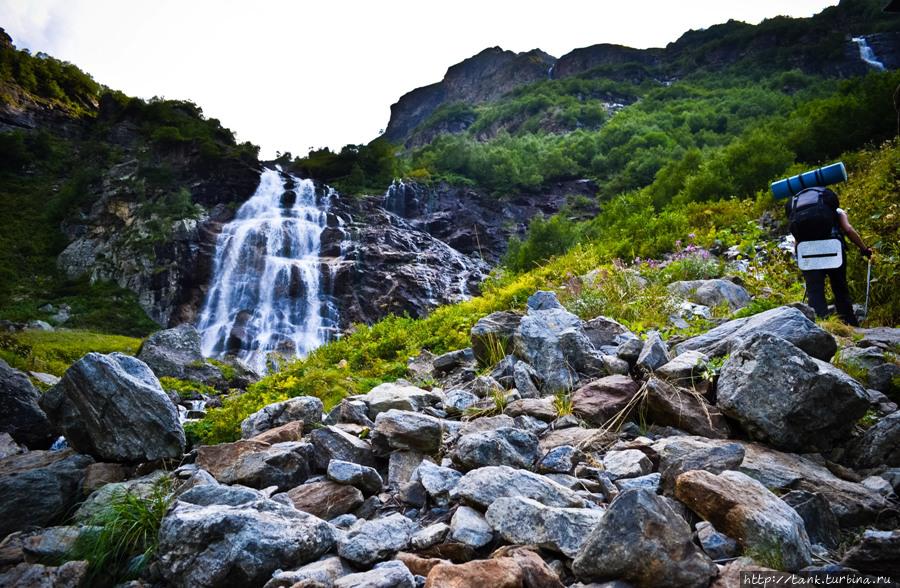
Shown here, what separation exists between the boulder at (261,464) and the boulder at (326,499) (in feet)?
0.68

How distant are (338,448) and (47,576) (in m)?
1.65

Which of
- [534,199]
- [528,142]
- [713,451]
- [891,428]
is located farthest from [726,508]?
[528,142]

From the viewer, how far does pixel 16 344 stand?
11.9 metres

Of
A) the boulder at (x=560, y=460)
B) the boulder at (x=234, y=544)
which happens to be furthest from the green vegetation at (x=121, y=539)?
the boulder at (x=560, y=460)

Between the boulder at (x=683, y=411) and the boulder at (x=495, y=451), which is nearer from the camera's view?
the boulder at (x=495, y=451)

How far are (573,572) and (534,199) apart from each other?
38.1m

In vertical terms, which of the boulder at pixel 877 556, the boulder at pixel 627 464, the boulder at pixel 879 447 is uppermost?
the boulder at pixel 627 464

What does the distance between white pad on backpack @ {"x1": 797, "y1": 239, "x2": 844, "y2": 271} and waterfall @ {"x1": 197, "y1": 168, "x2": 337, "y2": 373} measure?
54.8 feet

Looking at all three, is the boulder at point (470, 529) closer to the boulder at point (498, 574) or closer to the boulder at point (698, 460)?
the boulder at point (498, 574)

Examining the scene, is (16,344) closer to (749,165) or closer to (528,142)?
(749,165)

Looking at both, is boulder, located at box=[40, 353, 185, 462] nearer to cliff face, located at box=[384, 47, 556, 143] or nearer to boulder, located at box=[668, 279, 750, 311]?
boulder, located at box=[668, 279, 750, 311]

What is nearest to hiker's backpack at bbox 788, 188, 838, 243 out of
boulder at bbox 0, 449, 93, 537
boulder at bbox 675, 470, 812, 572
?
boulder at bbox 675, 470, 812, 572

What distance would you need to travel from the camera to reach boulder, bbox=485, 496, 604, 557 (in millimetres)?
2047

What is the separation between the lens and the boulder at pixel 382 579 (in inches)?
74.5
